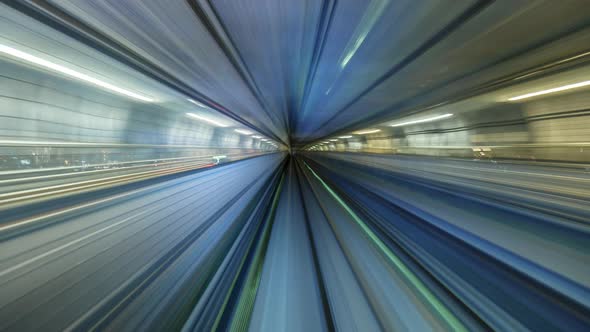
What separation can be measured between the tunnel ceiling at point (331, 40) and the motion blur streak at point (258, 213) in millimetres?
11

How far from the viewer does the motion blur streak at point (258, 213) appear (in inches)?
28.3

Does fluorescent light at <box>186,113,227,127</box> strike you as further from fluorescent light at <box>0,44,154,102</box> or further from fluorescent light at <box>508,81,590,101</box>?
fluorescent light at <box>508,81,590,101</box>

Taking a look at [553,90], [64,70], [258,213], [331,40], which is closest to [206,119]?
[258,213]

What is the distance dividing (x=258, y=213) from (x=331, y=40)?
178 cm

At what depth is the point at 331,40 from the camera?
1.89 m

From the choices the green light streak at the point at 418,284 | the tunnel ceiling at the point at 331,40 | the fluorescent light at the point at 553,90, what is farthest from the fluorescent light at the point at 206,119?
the fluorescent light at the point at 553,90

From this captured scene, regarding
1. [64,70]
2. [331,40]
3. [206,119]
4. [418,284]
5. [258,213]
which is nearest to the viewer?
[64,70]

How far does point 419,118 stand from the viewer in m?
2.25

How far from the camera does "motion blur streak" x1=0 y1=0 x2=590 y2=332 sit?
0.72 m

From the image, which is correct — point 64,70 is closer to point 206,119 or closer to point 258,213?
point 206,119

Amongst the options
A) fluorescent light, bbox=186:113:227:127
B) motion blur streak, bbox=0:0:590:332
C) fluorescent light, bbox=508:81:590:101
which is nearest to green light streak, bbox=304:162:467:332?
motion blur streak, bbox=0:0:590:332

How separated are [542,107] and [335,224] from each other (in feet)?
4.89

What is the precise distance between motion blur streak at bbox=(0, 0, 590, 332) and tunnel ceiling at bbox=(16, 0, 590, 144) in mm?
11

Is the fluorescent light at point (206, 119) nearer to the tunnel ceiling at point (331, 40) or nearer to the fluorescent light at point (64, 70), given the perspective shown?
the tunnel ceiling at point (331, 40)
